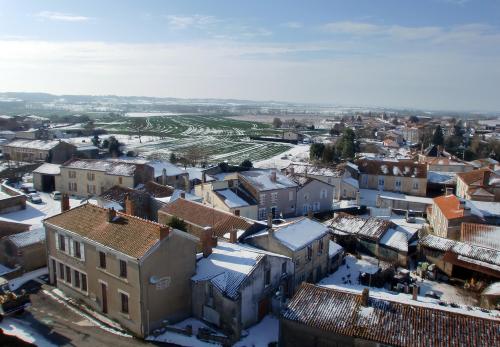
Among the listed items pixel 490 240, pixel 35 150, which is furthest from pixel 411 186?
pixel 35 150

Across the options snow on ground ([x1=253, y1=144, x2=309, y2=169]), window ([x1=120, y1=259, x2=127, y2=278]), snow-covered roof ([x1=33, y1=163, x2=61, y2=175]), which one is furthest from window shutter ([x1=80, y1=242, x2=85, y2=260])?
snow on ground ([x1=253, y1=144, x2=309, y2=169])

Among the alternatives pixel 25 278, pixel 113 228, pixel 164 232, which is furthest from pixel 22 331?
pixel 164 232

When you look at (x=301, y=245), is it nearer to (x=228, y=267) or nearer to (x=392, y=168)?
(x=228, y=267)

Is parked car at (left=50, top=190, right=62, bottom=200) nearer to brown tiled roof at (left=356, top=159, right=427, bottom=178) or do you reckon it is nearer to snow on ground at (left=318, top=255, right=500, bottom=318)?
snow on ground at (left=318, top=255, right=500, bottom=318)

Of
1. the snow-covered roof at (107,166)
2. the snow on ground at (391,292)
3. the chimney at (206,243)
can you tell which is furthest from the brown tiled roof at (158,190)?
the chimney at (206,243)

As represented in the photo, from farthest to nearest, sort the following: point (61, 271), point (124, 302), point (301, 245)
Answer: point (301, 245)
point (61, 271)
point (124, 302)

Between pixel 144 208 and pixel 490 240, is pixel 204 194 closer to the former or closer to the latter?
pixel 144 208
